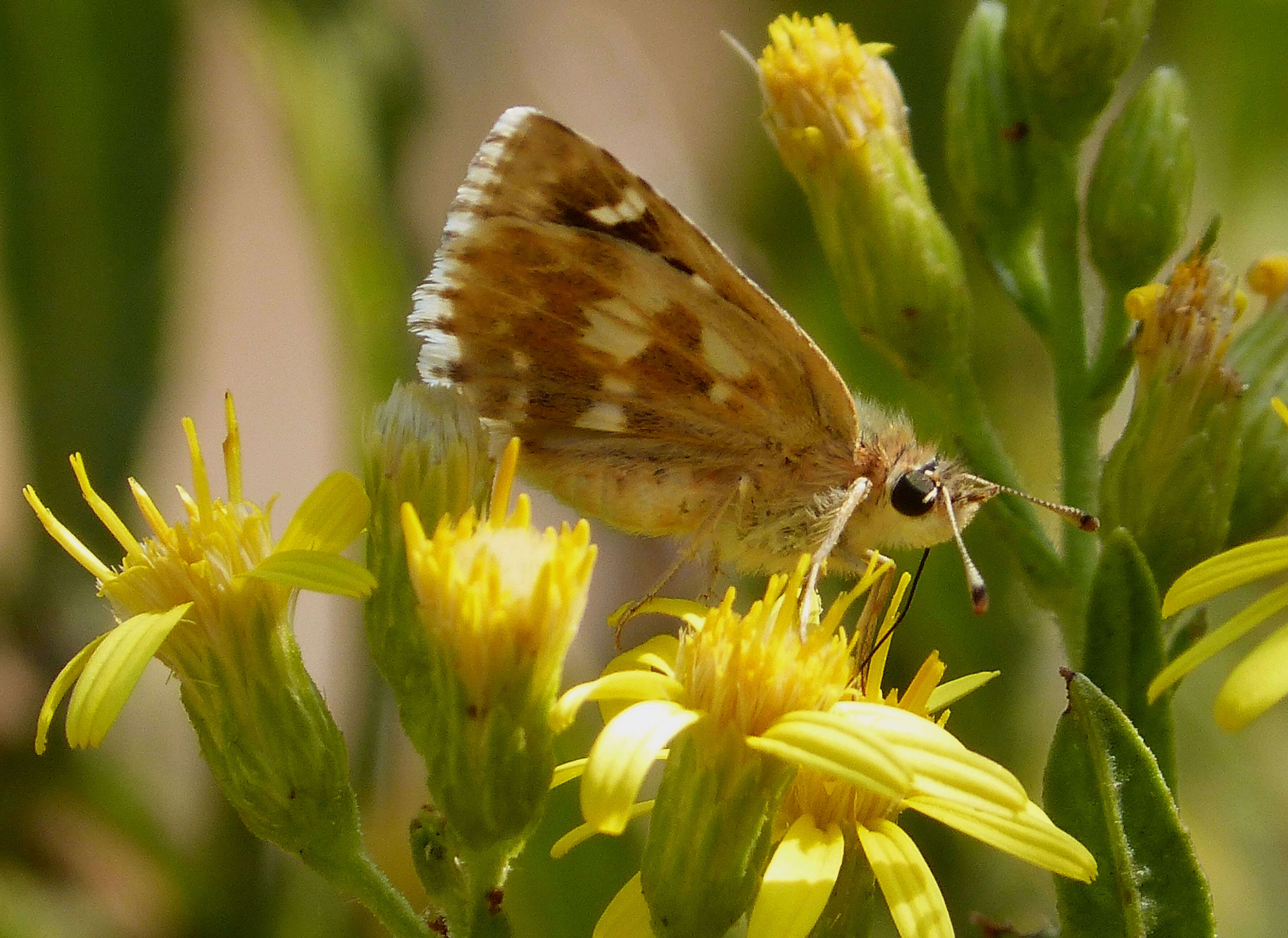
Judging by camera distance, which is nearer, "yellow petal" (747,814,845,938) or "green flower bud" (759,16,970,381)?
"yellow petal" (747,814,845,938)

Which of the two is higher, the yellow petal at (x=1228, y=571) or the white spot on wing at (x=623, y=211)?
the white spot on wing at (x=623, y=211)

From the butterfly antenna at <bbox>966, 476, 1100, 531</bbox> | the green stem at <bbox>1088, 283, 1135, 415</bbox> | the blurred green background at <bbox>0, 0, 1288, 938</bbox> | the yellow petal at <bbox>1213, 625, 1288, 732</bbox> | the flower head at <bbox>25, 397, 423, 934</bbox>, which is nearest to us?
the yellow petal at <bbox>1213, 625, 1288, 732</bbox>

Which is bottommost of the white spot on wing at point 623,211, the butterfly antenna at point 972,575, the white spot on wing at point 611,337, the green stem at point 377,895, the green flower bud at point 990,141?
the green stem at point 377,895

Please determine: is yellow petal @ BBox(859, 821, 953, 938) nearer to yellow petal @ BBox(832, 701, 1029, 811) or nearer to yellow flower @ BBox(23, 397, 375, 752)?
yellow petal @ BBox(832, 701, 1029, 811)

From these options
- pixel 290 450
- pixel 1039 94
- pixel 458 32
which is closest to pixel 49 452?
pixel 290 450

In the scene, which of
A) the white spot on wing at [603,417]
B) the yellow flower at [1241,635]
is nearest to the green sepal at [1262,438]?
the yellow flower at [1241,635]

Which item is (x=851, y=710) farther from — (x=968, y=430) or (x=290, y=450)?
(x=290, y=450)

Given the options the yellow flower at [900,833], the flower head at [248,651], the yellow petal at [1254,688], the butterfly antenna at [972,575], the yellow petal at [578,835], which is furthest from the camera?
the butterfly antenna at [972,575]

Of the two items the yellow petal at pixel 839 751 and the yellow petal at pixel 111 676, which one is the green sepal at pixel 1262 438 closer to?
the yellow petal at pixel 839 751

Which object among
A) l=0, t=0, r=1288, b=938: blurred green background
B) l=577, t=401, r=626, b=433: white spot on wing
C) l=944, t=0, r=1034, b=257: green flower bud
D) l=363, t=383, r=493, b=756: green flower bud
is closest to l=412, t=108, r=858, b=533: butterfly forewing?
l=577, t=401, r=626, b=433: white spot on wing
